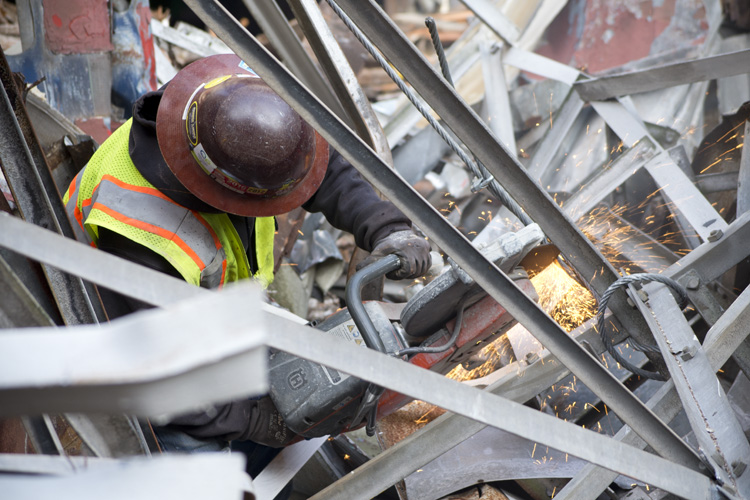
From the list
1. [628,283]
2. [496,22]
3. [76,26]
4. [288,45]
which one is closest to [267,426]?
[628,283]

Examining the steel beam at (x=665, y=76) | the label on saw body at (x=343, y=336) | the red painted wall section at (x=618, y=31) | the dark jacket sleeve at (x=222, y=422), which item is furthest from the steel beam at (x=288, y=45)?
the red painted wall section at (x=618, y=31)

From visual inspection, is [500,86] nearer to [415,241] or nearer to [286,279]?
[286,279]

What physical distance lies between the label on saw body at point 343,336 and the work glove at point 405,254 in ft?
0.72

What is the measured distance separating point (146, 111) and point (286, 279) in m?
1.88

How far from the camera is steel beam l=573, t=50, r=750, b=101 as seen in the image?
11.4 ft

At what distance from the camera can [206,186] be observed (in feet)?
7.75

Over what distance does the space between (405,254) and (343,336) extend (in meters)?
0.39

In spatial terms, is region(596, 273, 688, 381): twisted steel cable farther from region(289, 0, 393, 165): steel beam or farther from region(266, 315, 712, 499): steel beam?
region(289, 0, 393, 165): steel beam

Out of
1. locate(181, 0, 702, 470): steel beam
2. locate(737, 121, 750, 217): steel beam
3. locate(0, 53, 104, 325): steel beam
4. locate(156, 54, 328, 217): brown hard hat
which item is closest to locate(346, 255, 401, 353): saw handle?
locate(181, 0, 702, 470): steel beam

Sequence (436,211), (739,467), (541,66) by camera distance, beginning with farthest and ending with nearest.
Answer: (541,66)
(739,467)
(436,211)

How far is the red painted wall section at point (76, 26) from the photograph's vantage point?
3.99 metres

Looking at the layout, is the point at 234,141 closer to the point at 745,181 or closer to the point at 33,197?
the point at 33,197

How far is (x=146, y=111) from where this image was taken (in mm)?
2588

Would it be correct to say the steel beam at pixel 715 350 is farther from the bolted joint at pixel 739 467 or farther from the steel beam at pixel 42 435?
the steel beam at pixel 42 435
